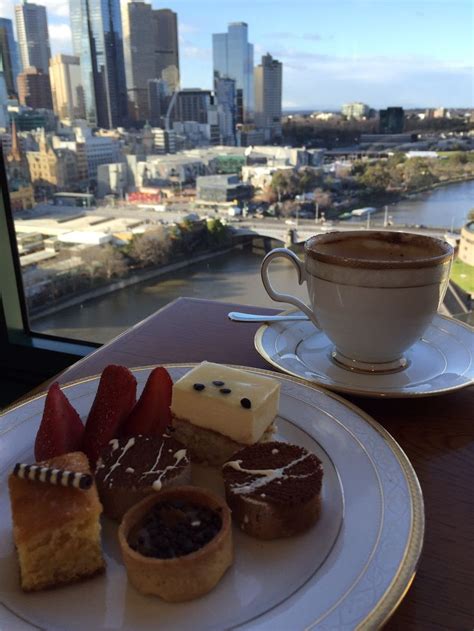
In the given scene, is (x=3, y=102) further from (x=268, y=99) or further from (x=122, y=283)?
(x=268, y=99)

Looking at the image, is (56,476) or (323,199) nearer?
(56,476)

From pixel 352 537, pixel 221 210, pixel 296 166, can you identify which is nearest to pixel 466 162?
pixel 296 166

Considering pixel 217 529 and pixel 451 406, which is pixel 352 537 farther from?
pixel 451 406

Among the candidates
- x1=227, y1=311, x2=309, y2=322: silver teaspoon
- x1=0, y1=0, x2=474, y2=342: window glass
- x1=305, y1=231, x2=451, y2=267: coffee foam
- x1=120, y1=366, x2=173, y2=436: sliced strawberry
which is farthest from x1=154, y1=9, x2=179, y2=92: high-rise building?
x1=120, y1=366, x2=173, y2=436: sliced strawberry

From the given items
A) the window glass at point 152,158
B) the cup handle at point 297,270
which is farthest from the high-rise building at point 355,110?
the cup handle at point 297,270

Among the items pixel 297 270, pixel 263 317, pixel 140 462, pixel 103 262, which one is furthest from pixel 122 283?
pixel 140 462

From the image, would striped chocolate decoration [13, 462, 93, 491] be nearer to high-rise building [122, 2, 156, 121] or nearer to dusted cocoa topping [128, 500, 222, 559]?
dusted cocoa topping [128, 500, 222, 559]

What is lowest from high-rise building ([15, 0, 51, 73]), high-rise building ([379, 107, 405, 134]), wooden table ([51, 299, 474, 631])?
wooden table ([51, 299, 474, 631])
